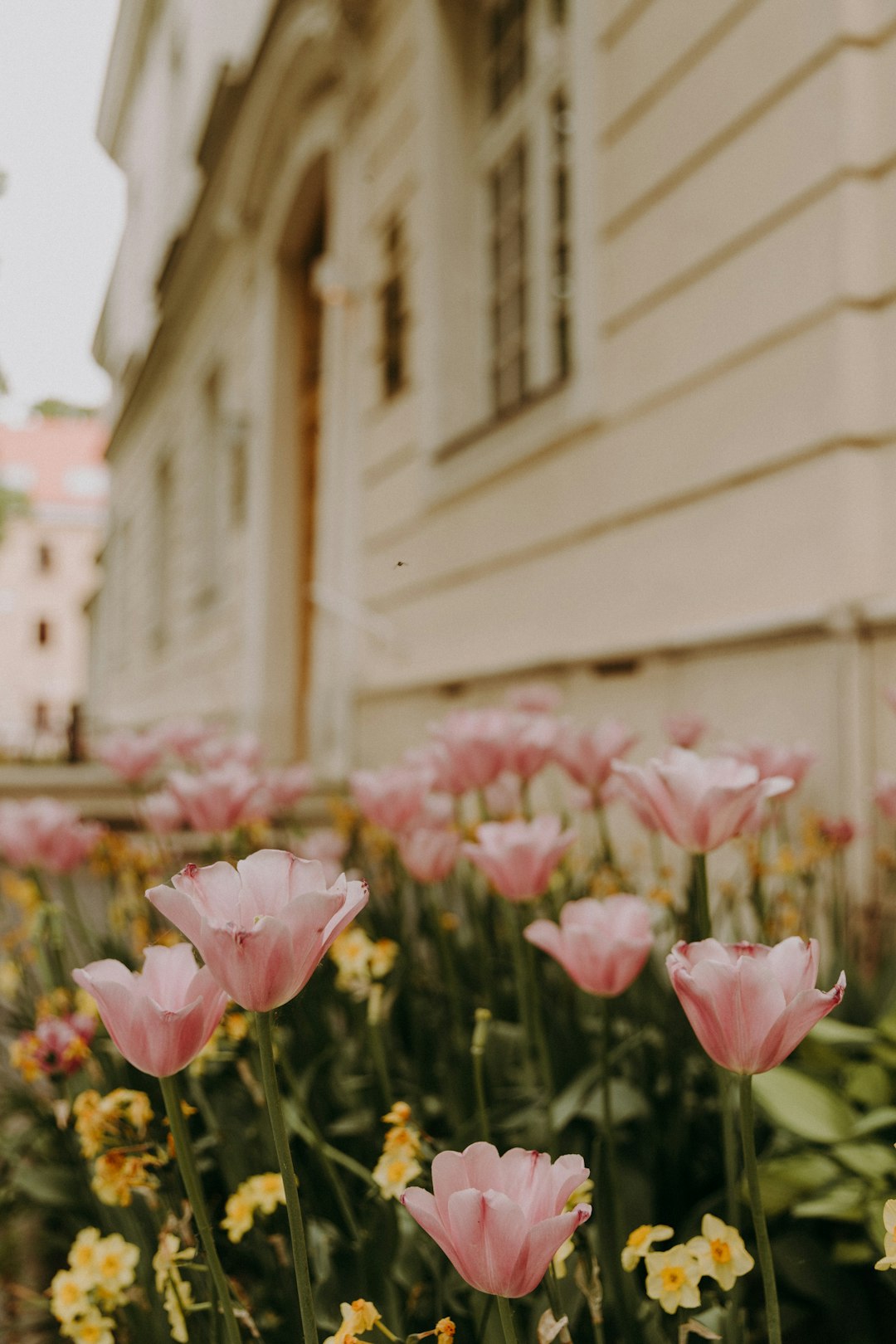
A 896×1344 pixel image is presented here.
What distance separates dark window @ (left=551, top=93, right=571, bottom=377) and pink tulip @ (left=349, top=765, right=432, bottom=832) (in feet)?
9.85

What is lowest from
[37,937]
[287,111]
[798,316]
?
[37,937]

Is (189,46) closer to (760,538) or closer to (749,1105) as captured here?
(760,538)

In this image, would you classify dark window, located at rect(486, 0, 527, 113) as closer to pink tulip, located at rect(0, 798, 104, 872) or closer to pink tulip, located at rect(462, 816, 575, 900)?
pink tulip, located at rect(0, 798, 104, 872)

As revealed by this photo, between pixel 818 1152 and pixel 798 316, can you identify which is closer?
pixel 818 1152

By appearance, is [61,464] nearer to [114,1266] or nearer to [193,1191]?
[114,1266]

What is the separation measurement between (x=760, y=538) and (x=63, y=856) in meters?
1.92

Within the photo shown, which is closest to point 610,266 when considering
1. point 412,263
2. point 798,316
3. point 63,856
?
point 798,316

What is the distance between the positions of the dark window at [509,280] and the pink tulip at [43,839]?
3.26m

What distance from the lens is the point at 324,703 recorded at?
20.0 ft

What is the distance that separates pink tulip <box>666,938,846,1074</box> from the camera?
67 cm

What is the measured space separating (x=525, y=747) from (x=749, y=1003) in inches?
35.3

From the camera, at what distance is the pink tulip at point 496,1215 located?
598mm

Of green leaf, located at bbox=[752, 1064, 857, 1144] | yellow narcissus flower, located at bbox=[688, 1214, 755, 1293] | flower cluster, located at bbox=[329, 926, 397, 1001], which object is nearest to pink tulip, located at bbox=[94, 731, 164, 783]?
flower cluster, located at bbox=[329, 926, 397, 1001]

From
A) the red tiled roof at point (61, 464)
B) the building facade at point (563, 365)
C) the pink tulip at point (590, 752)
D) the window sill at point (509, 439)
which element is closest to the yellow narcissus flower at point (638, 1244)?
the pink tulip at point (590, 752)
